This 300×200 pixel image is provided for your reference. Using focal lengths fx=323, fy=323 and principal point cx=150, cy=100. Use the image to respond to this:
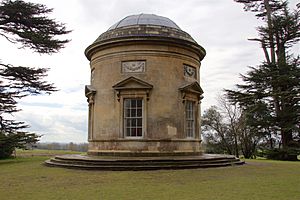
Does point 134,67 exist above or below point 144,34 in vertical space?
below

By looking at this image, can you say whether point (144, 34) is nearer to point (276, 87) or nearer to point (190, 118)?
point (190, 118)

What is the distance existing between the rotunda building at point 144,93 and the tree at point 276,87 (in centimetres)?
988

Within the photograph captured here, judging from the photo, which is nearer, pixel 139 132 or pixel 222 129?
pixel 139 132

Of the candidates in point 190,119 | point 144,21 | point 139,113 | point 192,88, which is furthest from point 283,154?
point 144,21

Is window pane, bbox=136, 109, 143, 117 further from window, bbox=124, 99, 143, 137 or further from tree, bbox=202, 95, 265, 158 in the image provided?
tree, bbox=202, 95, 265, 158

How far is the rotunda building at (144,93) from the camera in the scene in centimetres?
1516

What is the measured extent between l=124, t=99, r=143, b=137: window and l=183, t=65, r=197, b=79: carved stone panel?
9.57ft

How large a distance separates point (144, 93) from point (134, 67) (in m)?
1.44

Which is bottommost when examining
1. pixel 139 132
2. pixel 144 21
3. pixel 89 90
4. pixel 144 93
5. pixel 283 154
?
pixel 283 154

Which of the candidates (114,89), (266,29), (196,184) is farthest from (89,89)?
(266,29)

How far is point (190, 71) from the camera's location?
16719 millimetres

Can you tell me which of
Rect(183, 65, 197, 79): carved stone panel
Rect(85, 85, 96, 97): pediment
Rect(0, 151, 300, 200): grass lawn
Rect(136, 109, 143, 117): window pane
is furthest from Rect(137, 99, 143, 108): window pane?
Rect(0, 151, 300, 200): grass lawn

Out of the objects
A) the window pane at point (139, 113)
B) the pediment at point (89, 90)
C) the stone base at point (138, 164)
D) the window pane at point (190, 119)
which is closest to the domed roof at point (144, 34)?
the pediment at point (89, 90)

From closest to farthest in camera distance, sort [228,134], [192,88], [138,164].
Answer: [138,164] < [192,88] < [228,134]
